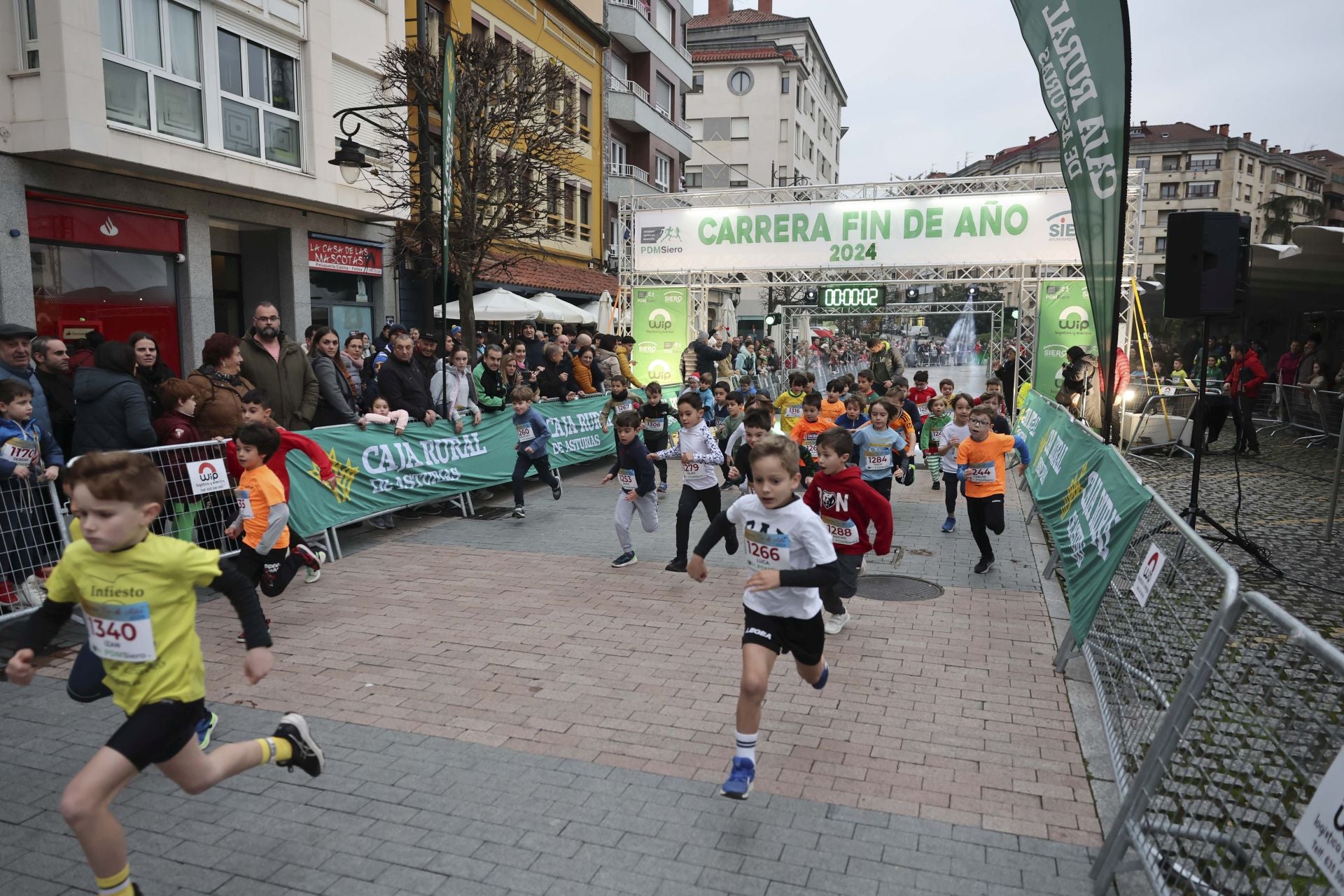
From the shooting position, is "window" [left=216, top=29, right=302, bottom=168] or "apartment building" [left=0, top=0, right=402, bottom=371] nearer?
"apartment building" [left=0, top=0, right=402, bottom=371]

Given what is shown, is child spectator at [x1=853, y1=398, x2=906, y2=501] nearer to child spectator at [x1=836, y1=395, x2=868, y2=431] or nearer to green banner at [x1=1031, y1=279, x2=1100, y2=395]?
child spectator at [x1=836, y1=395, x2=868, y2=431]

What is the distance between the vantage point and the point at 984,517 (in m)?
8.33

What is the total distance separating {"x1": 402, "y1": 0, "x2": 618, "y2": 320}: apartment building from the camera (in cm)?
2186

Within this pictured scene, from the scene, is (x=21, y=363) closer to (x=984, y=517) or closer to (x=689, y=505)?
(x=689, y=505)

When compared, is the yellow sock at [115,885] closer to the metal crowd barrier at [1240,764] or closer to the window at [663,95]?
the metal crowd barrier at [1240,764]

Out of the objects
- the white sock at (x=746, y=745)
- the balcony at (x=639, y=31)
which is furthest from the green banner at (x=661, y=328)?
the white sock at (x=746, y=745)

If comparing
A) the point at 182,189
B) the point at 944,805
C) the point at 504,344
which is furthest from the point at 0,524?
the point at 504,344

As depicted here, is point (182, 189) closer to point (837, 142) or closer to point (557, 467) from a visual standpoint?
point (557, 467)

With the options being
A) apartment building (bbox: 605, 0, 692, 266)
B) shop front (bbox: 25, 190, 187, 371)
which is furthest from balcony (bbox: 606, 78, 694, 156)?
shop front (bbox: 25, 190, 187, 371)

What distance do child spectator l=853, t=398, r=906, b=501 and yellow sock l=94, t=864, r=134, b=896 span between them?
7.17 meters

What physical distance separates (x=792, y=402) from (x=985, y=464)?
3577 millimetres

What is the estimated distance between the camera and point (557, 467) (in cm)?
1351

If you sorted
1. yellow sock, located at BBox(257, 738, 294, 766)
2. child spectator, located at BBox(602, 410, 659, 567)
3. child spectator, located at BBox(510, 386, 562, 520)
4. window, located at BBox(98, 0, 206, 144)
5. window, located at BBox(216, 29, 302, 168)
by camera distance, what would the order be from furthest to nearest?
window, located at BBox(216, 29, 302, 168) < window, located at BBox(98, 0, 206, 144) < child spectator, located at BBox(510, 386, 562, 520) < child spectator, located at BBox(602, 410, 659, 567) < yellow sock, located at BBox(257, 738, 294, 766)

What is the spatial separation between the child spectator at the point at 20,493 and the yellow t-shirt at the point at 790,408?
7651mm
